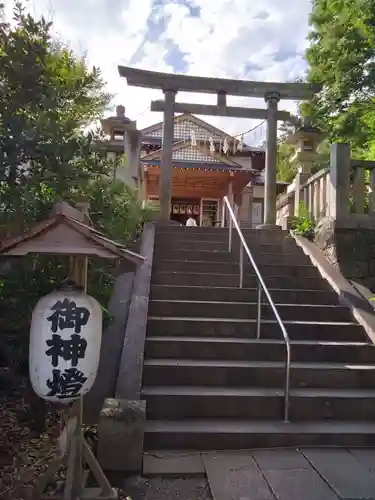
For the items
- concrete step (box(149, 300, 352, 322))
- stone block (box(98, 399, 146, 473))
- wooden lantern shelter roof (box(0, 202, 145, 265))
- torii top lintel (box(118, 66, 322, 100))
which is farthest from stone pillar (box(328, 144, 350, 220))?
wooden lantern shelter roof (box(0, 202, 145, 265))

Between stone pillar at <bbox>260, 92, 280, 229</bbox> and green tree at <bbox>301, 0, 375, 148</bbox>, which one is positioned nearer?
stone pillar at <bbox>260, 92, 280, 229</bbox>

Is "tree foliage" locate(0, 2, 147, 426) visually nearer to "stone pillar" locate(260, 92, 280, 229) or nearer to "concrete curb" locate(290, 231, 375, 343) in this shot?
"concrete curb" locate(290, 231, 375, 343)

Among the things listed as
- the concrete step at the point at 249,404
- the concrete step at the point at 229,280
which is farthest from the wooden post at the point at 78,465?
the concrete step at the point at 229,280

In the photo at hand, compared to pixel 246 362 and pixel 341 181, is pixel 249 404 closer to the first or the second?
pixel 246 362

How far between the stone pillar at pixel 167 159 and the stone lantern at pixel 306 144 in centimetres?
296

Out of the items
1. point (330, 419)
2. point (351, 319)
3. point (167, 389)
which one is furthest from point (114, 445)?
point (351, 319)

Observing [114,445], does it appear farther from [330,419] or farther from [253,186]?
[253,186]

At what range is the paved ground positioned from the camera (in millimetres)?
3080

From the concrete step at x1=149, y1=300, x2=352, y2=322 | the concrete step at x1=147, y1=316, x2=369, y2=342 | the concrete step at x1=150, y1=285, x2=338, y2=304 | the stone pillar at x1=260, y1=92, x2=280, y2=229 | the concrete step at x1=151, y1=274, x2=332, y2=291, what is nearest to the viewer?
the concrete step at x1=147, y1=316, x2=369, y2=342

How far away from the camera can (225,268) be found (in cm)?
669

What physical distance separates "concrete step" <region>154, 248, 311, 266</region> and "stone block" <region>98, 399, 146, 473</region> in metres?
3.64

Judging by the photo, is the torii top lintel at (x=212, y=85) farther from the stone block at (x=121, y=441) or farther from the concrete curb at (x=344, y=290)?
the stone block at (x=121, y=441)

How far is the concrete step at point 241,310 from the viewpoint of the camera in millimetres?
5590

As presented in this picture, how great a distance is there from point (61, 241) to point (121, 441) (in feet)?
5.75
